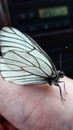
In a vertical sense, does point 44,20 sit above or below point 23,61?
above

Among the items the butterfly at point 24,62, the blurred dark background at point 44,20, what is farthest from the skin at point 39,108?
the blurred dark background at point 44,20

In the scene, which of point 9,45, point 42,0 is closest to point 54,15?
point 42,0

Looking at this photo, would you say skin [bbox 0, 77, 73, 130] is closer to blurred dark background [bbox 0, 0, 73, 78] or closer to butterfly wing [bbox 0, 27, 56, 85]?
butterfly wing [bbox 0, 27, 56, 85]

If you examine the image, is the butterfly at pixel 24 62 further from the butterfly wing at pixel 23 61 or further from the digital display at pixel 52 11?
the digital display at pixel 52 11

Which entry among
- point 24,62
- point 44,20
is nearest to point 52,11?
point 44,20

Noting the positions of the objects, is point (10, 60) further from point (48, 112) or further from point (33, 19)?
point (33, 19)

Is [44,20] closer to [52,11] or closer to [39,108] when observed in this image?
[52,11]

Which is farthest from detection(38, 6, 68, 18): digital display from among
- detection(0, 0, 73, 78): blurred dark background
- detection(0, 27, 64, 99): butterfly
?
detection(0, 27, 64, 99): butterfly
